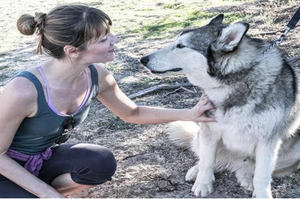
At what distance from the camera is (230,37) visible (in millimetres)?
2914

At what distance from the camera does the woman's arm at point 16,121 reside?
241 cm

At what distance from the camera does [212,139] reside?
3150mm

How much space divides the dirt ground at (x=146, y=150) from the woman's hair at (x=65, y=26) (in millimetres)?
1246

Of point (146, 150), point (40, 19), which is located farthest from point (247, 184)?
point (40, 19)

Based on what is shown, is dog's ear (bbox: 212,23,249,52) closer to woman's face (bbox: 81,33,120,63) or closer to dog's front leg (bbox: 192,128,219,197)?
dog's front leg (bbox: 192,128,219,197)

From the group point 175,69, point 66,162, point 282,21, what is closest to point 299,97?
point 175,69

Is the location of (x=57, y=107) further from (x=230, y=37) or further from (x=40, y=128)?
(x=230, y=37)

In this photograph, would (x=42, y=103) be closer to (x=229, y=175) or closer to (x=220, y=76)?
(x=220, y=76)

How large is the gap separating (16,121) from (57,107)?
0.26 meters

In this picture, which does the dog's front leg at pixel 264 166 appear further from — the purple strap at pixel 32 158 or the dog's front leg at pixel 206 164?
the purple strap at pixel 32 158

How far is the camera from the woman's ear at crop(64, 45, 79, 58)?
2.49 m

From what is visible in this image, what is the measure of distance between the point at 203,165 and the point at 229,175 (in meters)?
0.30

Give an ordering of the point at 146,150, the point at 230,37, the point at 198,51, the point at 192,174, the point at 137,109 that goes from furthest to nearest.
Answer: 1. the point at 146,150
2. the point at 192,174
3. the point at 137,109
4. the point at 198,51
5. the point at 230,37

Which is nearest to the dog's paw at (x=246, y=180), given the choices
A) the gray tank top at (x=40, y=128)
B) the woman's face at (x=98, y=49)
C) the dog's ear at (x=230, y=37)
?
the dog's ear at (x=230, y=37)
